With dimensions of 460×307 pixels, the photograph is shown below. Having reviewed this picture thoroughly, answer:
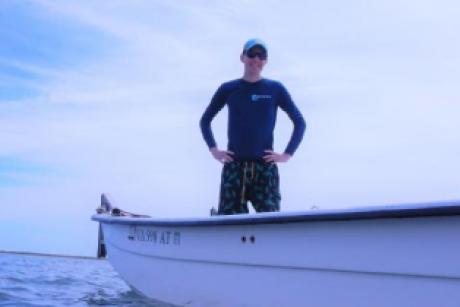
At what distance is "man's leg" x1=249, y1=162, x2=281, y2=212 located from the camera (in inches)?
205

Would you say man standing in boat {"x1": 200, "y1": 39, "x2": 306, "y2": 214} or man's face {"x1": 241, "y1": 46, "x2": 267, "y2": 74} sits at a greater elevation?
man's face {"x1": 241, "y1": 46, "x2": 267, "y2": 74}

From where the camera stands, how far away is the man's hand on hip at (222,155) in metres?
5.28

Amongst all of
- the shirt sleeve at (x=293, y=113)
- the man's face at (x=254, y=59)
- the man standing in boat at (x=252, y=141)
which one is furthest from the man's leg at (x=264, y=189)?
the man's face at (x=254, y=59)

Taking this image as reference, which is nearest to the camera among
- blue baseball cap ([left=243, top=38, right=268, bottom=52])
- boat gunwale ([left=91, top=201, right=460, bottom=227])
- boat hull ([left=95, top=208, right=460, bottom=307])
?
boat gunwale ([left=91, top=201, right=460, bottom=227])

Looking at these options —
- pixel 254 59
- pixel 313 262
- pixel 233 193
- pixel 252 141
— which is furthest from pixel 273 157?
pixel 313 262

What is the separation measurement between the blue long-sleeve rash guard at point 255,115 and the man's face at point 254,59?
5.3 inches

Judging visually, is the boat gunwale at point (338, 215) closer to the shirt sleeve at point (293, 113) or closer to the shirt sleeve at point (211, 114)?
the shirt sleeve at point (211, 114)

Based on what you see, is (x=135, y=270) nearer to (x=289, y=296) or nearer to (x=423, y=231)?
(x=289, y=296)

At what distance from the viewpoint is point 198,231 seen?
16.3 ft

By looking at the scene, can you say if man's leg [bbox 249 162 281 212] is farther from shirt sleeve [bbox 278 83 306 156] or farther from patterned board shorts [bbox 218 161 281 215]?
shirt sleeve [bbox 278 83 306 156]

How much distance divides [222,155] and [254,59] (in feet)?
3.18

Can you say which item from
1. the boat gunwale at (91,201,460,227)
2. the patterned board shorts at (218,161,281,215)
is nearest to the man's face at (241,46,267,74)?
the patterned board shorts at (218,161,281,215)

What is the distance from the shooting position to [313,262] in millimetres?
3867

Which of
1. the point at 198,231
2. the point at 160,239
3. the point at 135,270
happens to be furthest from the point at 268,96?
the point at 135,270
